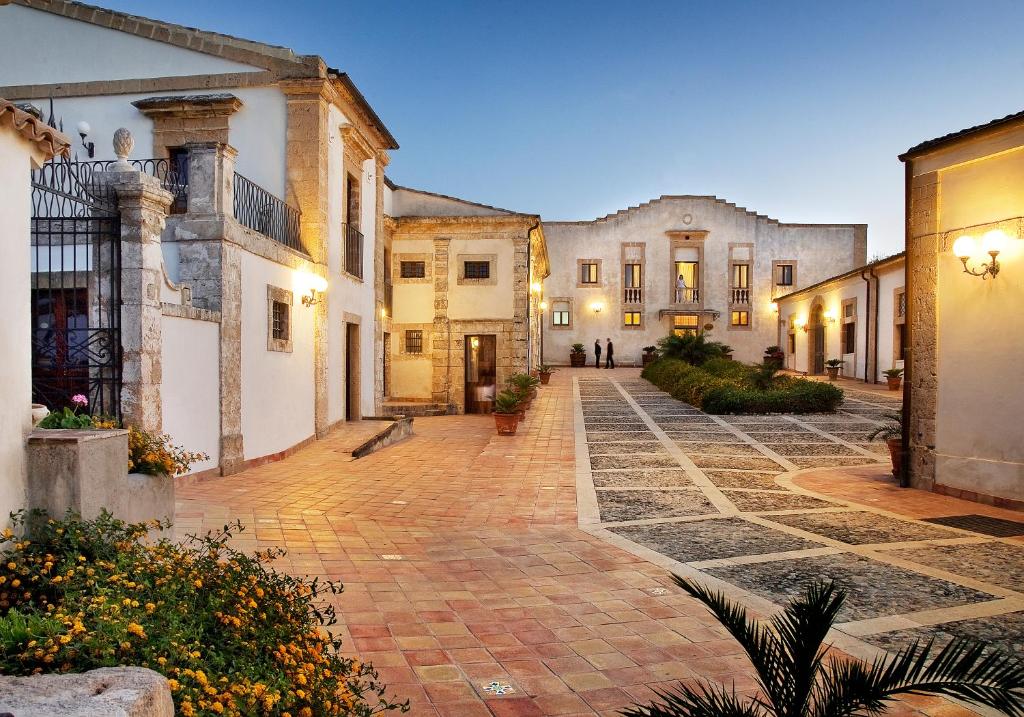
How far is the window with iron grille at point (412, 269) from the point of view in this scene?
68.3ft

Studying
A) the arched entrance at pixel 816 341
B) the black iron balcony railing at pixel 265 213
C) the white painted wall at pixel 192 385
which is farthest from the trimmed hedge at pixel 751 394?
the arched entrance at pixel 816 341

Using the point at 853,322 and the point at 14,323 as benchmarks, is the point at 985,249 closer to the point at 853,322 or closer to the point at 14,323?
the point at 14,323

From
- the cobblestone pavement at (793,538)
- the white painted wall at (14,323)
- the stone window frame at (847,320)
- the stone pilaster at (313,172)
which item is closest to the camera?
the white painted wall at (14,323)

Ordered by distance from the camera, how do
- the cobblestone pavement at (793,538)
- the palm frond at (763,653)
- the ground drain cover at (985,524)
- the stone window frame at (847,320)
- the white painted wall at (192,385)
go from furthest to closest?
1. the stone window frame at (847,320)
2. the white painted wall at (192,385)
3. the ground drain cover at (985,524)
4. the cobblestone pavement at (793,538)
5. the palm frond at (763,653)

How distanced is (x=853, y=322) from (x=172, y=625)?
2874cm

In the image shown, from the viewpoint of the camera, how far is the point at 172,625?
2600 millimetres

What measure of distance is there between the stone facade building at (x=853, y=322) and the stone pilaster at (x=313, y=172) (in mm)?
18765

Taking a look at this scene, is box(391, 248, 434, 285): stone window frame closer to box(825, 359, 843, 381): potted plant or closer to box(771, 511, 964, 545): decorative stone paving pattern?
box(771, 511, 964, 545): decorative stone paving pattern

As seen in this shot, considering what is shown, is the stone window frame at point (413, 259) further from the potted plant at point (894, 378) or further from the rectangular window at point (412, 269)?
the potted plant at point (894, 378)

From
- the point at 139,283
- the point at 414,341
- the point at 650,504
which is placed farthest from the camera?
the point at 414,341

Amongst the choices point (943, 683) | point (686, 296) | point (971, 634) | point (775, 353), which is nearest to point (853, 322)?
point (775, 353)

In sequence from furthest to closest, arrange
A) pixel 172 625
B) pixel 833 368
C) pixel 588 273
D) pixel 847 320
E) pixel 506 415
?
pixel 588 273 → pixel 847 320 → pixel 833 368 → pixel 506 415 → pixel 172 625

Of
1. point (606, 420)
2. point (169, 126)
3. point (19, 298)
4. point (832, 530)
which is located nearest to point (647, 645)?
point (832, 530)

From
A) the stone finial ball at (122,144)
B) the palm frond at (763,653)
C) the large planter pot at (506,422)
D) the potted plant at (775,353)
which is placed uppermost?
the stone finial ball at (122,144)
